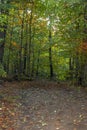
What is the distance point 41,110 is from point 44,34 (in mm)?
20386

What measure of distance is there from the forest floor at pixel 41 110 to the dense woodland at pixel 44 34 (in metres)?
1.97

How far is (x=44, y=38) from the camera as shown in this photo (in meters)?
34.1

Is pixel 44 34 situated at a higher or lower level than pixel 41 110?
higher

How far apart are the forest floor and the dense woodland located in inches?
77.7

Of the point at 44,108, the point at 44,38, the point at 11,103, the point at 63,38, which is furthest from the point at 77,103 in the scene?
the point at 44,38

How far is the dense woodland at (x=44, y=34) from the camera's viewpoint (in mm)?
19845

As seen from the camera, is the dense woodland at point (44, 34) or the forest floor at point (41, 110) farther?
the dense woodland at point (44, 34)

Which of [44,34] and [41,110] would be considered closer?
[41,110]

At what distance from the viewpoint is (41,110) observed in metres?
12.5

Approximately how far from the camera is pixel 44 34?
32.2 meters

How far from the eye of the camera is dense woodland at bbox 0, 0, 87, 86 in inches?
781

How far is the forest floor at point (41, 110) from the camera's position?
33.6 feet

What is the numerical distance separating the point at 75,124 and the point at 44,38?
24.4 m

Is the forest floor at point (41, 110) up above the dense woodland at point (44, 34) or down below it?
below
